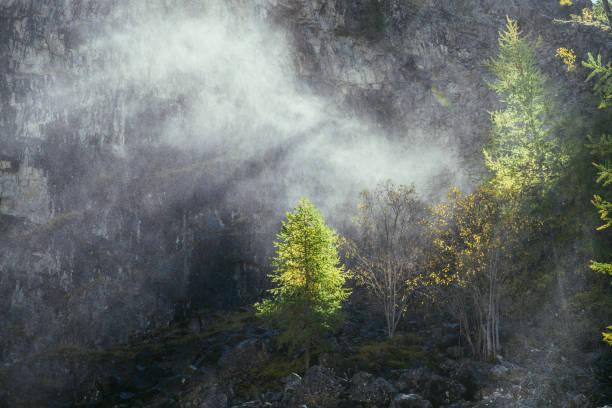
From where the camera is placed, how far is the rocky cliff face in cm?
3372

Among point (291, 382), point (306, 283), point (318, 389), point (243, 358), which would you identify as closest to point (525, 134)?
point (306, 283)

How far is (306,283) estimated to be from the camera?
64.7 ft

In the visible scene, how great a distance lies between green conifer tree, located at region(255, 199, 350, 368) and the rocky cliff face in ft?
63.0

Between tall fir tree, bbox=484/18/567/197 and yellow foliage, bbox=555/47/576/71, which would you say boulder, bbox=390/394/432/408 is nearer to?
tall fir tree, bbox=484/18/567/197

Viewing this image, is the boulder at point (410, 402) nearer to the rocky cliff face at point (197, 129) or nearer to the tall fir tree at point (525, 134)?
the tall fir tree at point (525, 134)

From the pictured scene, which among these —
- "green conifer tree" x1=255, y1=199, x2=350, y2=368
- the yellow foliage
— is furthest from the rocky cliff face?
"green conifer tree" x1=255, y1=199, x2=350, y2=368

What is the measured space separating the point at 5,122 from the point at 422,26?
137ft

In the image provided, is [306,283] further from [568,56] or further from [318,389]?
[568,56]

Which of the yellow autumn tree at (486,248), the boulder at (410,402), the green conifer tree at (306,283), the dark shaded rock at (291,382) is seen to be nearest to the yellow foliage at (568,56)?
the yellow autumn tree at (486,248)

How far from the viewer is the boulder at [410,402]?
1477 centimetres

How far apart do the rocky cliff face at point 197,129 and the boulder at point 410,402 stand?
24.9 meters

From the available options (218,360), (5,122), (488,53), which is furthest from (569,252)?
(5,122)

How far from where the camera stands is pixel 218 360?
26375 mm

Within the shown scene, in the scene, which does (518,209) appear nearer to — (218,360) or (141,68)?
(218,360)
